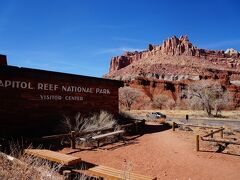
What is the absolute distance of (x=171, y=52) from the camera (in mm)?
149250

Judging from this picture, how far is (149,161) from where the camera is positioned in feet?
29.6

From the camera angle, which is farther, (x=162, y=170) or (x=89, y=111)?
(x=89, y=111)

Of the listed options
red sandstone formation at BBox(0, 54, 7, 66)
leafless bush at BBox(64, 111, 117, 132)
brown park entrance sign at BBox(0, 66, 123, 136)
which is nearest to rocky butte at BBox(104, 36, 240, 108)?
brown park entrance sign at BBox(0, 66, 123, 136)

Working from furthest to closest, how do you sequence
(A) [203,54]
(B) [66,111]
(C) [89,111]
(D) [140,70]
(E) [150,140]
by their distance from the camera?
(A) [203,54]
(D) [140,70]
(C) [89,111]
(B) [66,111]
(E) [150,140]

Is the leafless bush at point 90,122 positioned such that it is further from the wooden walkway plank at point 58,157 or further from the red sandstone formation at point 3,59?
the wooden walkway plank at point 58,157

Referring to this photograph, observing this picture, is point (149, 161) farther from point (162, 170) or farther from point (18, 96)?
point (18, 96)

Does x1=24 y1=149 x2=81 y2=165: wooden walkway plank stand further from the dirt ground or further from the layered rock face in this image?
the layered rock face

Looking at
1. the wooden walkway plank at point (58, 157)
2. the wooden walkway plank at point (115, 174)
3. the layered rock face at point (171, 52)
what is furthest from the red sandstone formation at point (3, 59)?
the layered rock face at point (171, 52)

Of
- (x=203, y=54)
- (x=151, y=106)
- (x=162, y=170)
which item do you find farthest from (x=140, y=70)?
(x=162, y=170)

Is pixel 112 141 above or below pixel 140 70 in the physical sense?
below

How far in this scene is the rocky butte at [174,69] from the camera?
90188mm

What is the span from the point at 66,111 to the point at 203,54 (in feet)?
522

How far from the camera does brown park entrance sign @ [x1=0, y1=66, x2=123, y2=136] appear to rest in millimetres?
11719

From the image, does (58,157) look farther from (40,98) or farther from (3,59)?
(3,59)
